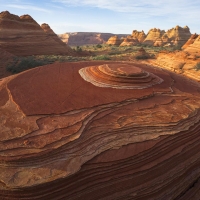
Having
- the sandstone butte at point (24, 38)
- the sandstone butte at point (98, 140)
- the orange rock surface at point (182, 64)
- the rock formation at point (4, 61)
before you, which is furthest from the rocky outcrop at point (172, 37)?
the sandstone butte at point (98, 140)

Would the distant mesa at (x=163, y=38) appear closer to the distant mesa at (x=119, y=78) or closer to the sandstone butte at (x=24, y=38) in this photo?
the sandstone butte at (x=24, y=38)

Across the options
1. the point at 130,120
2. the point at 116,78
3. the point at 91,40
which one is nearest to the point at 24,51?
the point at 116,78

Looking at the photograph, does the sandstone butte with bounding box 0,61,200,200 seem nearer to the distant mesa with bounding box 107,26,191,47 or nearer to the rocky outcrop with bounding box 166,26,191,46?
the distant mesa with bounding box 107,26,191,47

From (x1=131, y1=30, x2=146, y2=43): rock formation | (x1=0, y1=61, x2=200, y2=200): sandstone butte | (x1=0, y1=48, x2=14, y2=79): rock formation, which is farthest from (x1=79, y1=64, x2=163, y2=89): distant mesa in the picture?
(x1=131, y1=30, x2=146, y2=43): rock formation

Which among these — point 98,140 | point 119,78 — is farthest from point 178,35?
point 98,140

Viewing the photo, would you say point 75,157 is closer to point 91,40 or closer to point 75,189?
point 75,189

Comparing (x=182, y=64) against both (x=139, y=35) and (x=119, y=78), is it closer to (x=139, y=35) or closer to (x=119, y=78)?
(x=119, y=78)

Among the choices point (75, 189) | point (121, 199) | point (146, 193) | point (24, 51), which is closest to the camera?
point (75, 189)
